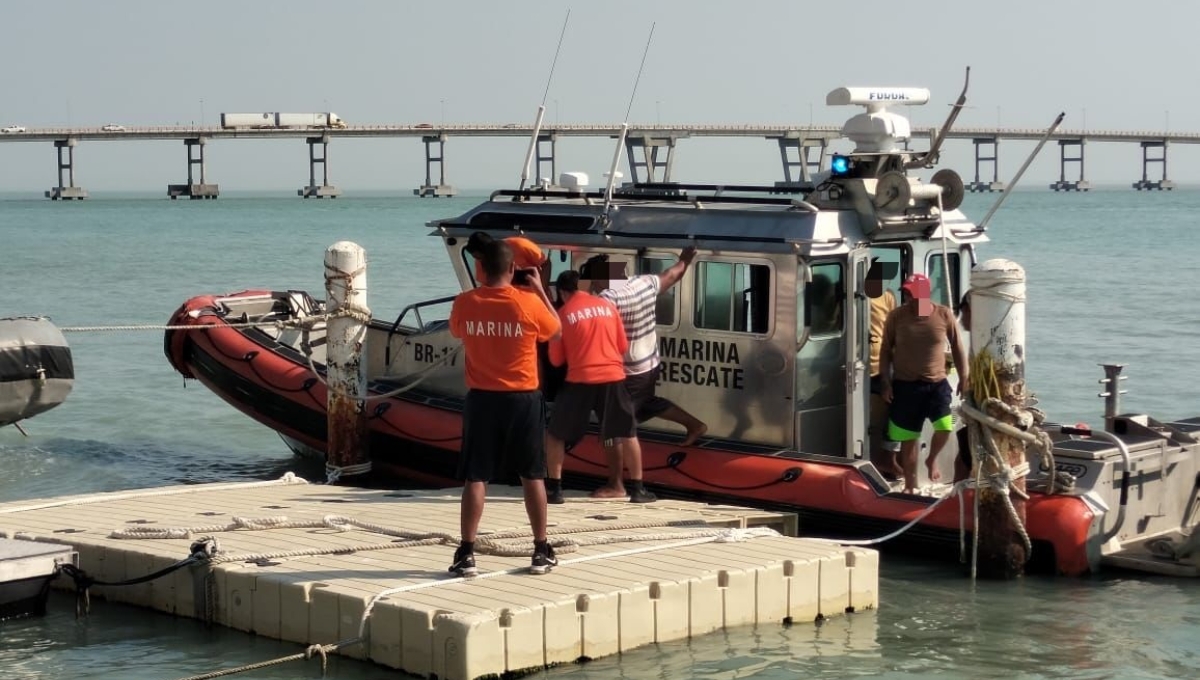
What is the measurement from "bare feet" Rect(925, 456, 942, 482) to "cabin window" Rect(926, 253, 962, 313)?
0.99m

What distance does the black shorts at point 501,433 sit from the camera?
741cm

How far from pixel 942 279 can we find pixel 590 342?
Answer: 8.61 feet

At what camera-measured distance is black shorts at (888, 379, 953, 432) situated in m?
9.70

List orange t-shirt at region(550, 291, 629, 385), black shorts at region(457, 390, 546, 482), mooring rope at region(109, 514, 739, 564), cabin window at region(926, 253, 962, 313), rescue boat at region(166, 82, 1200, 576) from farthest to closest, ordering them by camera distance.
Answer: cabin window at region(926, 253, 962, 313) → rescue boat at region(166, 82, 1200, 576) → orange t-shirt at region(550, 291, 629, 385) → mooring rope at region(109, 514, 739, 564) → black shorts at region(457, 390, 546, 482)

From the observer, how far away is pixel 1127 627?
8.54m

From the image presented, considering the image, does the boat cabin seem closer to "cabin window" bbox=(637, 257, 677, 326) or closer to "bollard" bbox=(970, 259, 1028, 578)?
"cabin window" bbox=(637, 257, 677, 326)

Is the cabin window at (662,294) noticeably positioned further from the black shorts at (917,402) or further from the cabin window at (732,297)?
the black shorts at (917,402)

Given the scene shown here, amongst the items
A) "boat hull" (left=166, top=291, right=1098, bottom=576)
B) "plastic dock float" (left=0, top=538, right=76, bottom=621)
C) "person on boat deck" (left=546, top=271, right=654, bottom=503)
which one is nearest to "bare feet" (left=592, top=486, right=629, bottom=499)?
"person on boat deck" (left=546, top=271, right=654, bottom=503)

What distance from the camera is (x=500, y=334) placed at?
739cm

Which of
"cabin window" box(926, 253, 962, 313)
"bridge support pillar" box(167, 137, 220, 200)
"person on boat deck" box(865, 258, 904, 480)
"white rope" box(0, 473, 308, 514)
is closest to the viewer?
"white rope" box(0, 473, 308, 514)

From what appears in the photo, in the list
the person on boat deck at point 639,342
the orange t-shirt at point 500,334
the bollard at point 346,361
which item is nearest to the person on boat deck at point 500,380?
the orange t-shirt at point 500,334

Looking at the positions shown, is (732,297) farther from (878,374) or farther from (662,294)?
(878,374)

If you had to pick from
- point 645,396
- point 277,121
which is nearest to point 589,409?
point 645,396

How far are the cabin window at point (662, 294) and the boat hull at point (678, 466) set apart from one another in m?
0.73
